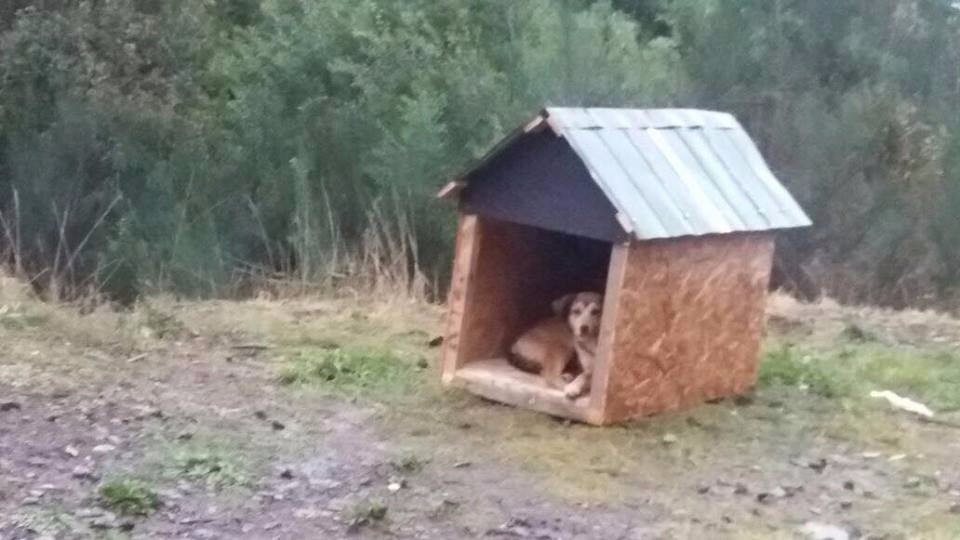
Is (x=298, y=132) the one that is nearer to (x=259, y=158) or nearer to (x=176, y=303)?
(x=259, y=158)

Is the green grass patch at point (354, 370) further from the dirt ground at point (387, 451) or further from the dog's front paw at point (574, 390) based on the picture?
the dog's front paw at point (574, 390)

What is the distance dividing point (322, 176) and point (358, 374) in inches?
212

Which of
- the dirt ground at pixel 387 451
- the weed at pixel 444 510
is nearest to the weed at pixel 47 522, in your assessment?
the dirt ground at pixel 387 451

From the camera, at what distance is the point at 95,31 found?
11.0 metres

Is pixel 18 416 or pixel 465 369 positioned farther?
pixel 465 369

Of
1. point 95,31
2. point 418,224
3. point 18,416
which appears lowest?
point 18,416

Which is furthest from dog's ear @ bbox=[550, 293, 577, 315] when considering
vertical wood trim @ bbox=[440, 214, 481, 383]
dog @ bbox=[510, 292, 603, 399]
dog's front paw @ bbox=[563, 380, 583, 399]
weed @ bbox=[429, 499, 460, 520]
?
weed @ bbox=[429, 499, 460, 520]

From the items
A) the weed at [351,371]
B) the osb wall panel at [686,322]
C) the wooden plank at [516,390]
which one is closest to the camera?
the osb wall panel at [686,322]

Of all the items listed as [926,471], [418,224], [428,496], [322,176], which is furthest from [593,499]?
[322,176]

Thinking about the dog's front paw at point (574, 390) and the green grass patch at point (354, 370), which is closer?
the dog's front paw at point (574, 390)

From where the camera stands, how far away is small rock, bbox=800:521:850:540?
13.5 feet

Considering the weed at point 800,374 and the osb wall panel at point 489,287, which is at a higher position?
the osb wall panel at point 489,287

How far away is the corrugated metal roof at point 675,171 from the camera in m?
4.96

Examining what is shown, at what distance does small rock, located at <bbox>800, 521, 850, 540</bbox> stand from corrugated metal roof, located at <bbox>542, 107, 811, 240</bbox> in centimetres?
116
